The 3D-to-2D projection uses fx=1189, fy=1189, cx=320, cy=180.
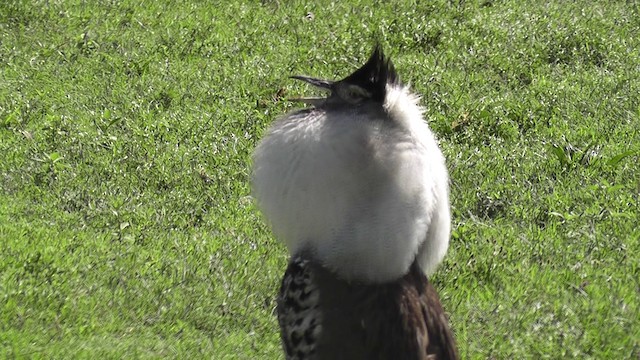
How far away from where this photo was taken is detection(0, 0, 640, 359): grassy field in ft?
20.8

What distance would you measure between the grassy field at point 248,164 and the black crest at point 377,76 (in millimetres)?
1778

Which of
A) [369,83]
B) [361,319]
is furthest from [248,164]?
[361,319]

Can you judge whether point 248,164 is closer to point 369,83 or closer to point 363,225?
point 369,83

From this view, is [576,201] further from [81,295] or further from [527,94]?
[81,295]

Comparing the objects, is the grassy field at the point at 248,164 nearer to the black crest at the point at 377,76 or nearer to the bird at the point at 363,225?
the bird at the point at 363,225

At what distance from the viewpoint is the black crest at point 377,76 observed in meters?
4.94

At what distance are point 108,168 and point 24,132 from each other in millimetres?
914

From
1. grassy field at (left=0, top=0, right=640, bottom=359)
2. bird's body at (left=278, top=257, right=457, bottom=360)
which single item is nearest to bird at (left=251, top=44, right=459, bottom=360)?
bird's body at (left=278, top=257, right=457, bottom=360)

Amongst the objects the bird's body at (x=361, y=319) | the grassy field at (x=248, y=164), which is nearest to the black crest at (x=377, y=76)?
the bird's body at (x=361, y=319)

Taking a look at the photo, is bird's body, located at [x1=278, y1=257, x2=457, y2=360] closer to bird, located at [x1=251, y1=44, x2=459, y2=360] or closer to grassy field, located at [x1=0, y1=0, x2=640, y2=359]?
bird, located at [x1=251, y1=44, x2=459, y2=360]

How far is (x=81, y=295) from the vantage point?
6.45 metres

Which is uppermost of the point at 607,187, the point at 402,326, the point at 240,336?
the point at 402,326

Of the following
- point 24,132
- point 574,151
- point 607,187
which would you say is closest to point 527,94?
point 574,151

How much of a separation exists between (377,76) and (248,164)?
3.33 meters
